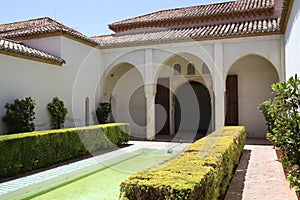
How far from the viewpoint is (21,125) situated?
9953mm

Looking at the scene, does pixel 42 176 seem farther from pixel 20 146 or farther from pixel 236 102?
pixel 236 102

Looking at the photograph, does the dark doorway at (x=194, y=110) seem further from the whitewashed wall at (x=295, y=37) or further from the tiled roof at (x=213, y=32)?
the whitewashed wall at (x=295, y=37)

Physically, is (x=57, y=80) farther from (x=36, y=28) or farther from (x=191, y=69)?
(x=191, y=69)

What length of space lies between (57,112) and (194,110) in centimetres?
1017

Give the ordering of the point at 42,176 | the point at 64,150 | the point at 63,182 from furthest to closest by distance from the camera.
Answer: the point at 64,150, the point at 42,176, the point at 63,182

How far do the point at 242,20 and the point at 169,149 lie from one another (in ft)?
27.5

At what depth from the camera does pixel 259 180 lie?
6.55 metres

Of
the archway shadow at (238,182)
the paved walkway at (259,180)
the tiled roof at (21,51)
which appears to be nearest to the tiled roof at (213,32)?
the tiled roof at (21,51)

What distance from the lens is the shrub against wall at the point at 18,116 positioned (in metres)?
9.79

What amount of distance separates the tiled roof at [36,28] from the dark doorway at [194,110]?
7.27 meters

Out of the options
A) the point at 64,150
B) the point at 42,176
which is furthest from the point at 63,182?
the point at 64,150

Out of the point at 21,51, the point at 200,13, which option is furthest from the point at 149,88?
the point at 21,51

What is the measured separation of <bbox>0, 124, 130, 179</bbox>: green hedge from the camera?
290 inches

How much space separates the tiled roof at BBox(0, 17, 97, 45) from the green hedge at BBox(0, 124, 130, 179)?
481 centimetres
